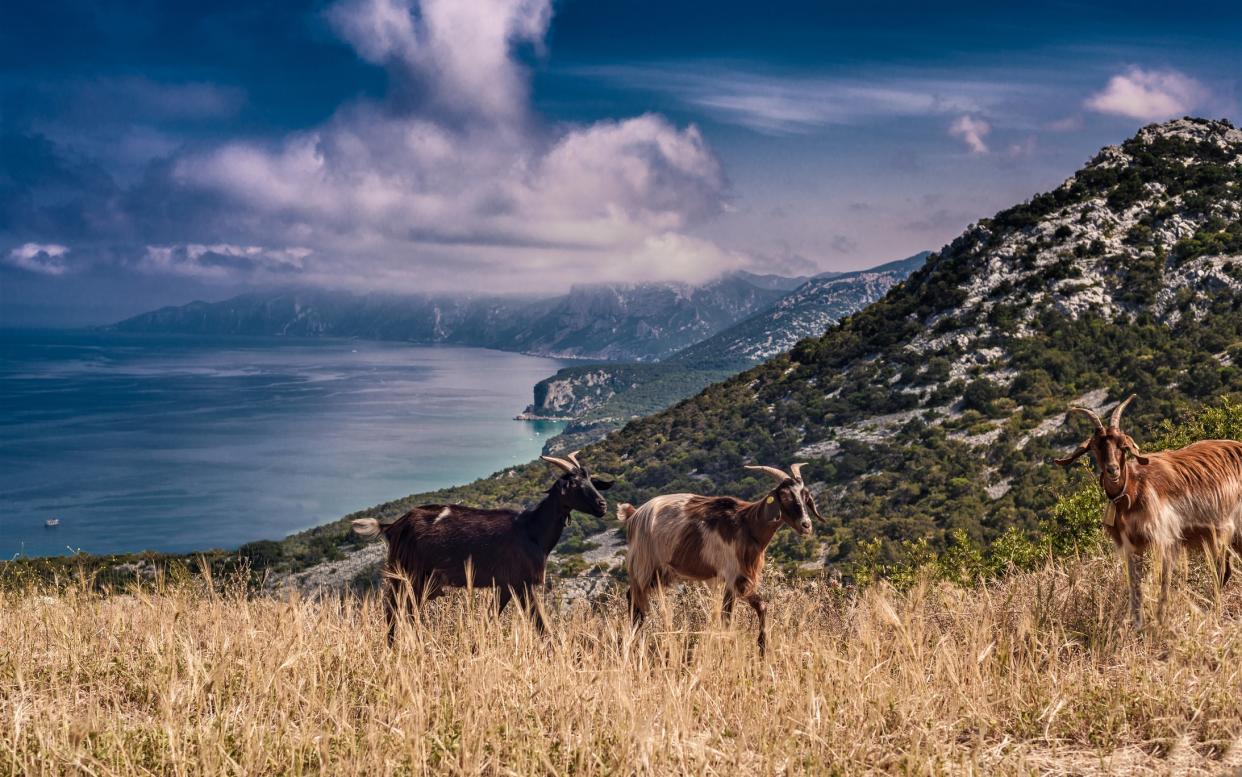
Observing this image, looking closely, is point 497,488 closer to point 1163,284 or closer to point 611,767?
point 1163,284

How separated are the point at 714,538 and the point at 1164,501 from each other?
13.0 ft

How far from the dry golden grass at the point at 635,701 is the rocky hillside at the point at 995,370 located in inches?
1163

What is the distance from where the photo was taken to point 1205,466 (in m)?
6.82

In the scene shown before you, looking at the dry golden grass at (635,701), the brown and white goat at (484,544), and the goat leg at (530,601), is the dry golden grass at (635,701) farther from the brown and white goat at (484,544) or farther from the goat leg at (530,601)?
the brown and white goat at (484,544)

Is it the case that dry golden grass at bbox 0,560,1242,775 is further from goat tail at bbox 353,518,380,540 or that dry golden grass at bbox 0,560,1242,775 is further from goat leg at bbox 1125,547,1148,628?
goat tail at bbox 353,518,380,540

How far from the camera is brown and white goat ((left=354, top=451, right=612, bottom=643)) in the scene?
28.0 feet

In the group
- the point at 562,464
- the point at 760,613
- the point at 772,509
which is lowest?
the point at 760,613

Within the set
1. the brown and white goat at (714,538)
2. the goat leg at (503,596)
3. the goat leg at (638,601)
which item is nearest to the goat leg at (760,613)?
the brown and white goat at (714,538)

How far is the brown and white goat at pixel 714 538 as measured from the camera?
7.63 metres

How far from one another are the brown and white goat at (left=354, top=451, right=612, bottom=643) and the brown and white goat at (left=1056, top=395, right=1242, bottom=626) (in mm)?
4806

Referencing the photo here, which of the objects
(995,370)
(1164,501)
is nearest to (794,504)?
(1164,501)

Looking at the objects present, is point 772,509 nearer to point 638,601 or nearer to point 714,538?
point 714,538

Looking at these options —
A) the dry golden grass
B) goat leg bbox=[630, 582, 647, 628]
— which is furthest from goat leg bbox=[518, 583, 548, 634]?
the dry golden grass

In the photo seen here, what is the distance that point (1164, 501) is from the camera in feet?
21.8
